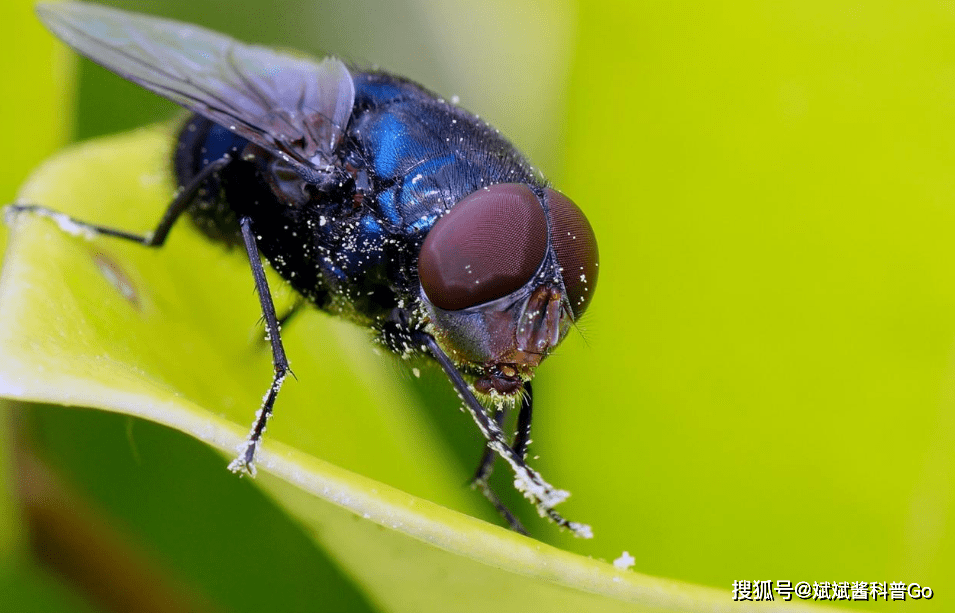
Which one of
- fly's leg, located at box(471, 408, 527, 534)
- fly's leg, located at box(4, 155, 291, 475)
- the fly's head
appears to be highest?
the fly's head

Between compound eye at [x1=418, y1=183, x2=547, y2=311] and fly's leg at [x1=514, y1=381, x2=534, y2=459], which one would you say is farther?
fly's leg at [x1=514, y1=381, x2=534, y2=459]

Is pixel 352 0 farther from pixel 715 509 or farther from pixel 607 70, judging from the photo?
pixel 715 509

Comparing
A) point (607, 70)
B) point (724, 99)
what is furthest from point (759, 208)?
point (607, 70)

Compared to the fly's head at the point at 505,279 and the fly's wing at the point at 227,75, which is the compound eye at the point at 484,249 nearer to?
the fly's head at the point at 505,279

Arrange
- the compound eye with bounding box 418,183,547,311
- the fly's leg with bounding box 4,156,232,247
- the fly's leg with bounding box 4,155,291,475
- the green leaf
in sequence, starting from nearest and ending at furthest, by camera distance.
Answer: the green leaf < the compound eye with bounding box 418,183,547,311 < the fly's leg with bounding box 4,155,291,475 < the fly's leg with bounding box 4,156,232,247

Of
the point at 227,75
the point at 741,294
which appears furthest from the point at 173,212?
the point at 741,294

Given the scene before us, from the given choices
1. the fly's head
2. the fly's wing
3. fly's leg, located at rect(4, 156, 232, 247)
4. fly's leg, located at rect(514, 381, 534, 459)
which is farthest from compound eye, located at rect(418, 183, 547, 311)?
fly's leg, located at rect(4, 156, 232, 247)

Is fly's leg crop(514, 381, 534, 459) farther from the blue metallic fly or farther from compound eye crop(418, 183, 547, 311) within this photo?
compound eye crop(418, 183, 547, 311)
